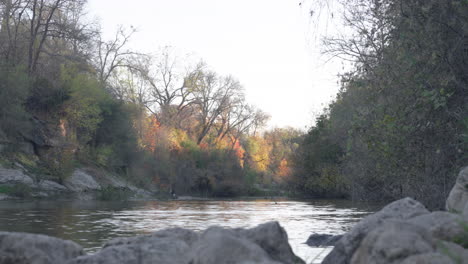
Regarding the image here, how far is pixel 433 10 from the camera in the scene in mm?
11852

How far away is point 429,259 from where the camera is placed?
4.89m

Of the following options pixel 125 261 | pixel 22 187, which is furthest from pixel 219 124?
pixel 125 261

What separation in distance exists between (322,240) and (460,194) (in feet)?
12.9

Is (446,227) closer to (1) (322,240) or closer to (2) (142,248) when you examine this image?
(2) (142,248)

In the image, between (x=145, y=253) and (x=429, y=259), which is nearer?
(x=429, y=259)

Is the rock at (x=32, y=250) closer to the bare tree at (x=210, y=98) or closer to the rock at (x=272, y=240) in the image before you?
the rock at (x=272, y=240)

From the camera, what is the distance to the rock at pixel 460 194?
9.18 metres

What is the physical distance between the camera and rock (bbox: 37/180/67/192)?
35.1m

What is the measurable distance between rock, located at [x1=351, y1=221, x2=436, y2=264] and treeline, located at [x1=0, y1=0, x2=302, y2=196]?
1323 inches

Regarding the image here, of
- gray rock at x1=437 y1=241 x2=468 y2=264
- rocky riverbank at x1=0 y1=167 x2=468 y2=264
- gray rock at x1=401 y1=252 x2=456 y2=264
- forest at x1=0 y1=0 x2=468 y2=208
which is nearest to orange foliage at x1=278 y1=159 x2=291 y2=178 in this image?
forest at x1=0 y1=0 x2=468 y2=208

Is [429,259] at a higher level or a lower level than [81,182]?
lower

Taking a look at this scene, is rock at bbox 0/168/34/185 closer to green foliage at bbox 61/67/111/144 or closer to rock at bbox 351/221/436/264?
green foliage at bbox 61/67/111/144

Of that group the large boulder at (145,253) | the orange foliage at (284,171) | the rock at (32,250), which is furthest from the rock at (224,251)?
the orange foliage at (284,171)

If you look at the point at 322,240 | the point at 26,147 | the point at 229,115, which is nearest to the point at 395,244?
the point at 322,240
